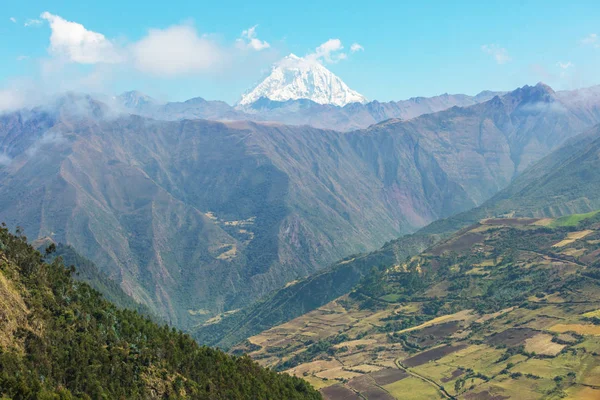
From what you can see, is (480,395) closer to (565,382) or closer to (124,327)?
(565,382)

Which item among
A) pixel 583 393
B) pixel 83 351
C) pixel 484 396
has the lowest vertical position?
pixel 583 393

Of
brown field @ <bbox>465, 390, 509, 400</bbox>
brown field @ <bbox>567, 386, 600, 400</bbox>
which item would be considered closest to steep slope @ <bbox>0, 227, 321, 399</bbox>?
brown field @ <bbox>465, 390, 509, 400</bbox>

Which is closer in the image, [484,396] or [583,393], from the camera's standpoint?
[583,393]

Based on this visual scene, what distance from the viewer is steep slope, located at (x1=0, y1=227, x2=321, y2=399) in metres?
95.5

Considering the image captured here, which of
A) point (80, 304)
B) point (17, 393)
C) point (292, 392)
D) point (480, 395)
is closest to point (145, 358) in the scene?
point (80, 304)

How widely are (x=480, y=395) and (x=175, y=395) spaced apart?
4416 inches

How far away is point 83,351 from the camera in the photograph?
106812 millimetres

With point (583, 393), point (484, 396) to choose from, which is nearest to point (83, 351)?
point (484, 396)

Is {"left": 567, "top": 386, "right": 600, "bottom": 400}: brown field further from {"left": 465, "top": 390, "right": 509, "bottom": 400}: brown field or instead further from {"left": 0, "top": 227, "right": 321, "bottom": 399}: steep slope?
{"left": 0, "top": 227, "right": 321, "bottom": 399}: steep slope

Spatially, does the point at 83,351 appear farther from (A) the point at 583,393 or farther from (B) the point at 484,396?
(A) the point at 583,393

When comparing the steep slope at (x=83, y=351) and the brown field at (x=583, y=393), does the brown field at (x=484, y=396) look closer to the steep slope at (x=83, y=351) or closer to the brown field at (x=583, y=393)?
the brown field at (x=583, y=393)

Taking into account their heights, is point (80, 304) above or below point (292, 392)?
above

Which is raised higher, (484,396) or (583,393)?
(484,396)

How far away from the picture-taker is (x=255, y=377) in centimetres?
15138
